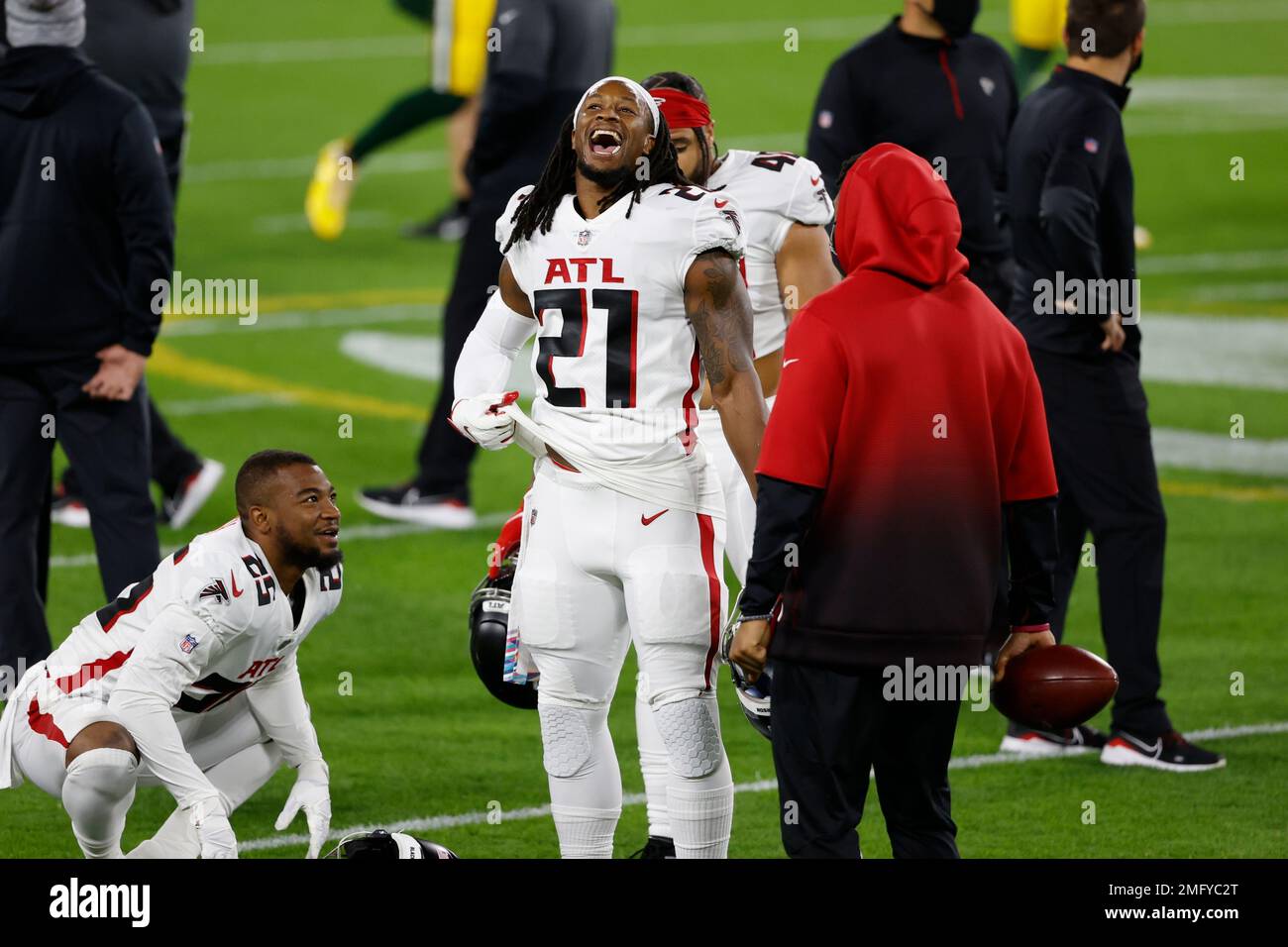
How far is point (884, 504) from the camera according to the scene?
5.03m

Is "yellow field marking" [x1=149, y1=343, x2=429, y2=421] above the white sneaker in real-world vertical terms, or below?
below

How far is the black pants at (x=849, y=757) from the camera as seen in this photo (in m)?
5.09

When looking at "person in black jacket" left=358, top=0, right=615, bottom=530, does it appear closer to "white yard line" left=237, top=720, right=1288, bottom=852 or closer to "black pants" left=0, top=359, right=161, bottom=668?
"black pants" left=0, top=359, right=161, bottom=668

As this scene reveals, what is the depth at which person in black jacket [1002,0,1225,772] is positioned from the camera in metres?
7.25

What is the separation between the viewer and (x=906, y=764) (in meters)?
5.17

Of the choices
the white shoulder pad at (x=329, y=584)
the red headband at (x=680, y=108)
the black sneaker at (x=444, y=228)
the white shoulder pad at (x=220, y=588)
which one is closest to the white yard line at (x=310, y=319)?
the black sneaker at (x=444, y=228)

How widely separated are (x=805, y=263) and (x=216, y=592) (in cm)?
203

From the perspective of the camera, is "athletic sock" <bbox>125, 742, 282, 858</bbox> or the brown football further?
"athletic sock" <bbox>125, 742, 282, 858</bbox>

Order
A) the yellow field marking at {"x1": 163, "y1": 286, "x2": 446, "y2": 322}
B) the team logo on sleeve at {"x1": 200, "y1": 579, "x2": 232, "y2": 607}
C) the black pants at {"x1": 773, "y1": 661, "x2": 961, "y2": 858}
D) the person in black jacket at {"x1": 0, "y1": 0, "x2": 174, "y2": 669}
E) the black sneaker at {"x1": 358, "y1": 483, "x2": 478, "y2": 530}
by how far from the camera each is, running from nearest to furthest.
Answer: the black pants at {"x1": 773, "y1": 661, "x2": 961, "y2": 858}
the team logo on sleeve at {"x1": 200, "y1": 579, "x2": 232, "y2": 607}
the person in black jacket at {"x1": 0, "y1": 0, "x2": 174, "y2": 669}
the black sneaker at {"x1": 358, "y1": 483, "x2": 478, "y2": 530}
the yellow field marking at {"x1": 163, "y1": 286, "x2": 446, "y2": 322}

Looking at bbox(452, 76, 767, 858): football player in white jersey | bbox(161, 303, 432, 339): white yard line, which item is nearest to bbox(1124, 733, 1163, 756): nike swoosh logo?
bbox(452, 76, 767, 858): football player in white jersey

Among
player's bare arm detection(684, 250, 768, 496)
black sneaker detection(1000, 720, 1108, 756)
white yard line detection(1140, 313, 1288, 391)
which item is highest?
player's bare arm detection(684, 250, 768, 496)

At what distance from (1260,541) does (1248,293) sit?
18.9ft

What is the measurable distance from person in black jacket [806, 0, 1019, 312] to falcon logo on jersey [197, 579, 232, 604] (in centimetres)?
340

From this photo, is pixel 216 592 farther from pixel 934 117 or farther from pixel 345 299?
pixel 345 299
